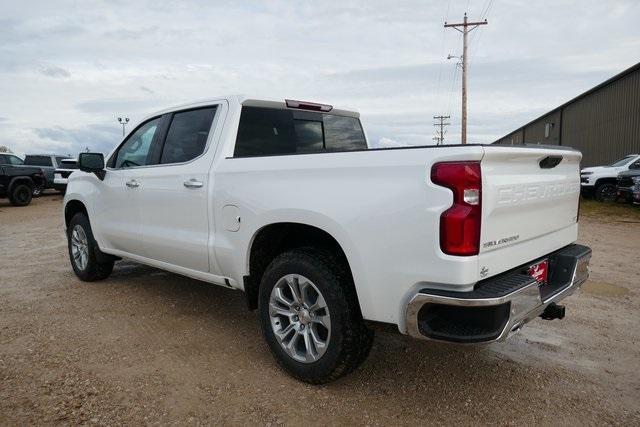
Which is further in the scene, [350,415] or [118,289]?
[118,289]

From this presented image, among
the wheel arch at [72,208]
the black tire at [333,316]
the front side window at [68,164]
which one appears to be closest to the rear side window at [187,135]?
the black tire at [333,316]

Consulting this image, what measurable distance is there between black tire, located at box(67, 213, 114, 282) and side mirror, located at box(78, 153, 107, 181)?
0.79 metres

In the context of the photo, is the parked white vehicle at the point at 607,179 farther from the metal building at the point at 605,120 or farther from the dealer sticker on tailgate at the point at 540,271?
the dealer sticker on tailgate at the point at 540,271

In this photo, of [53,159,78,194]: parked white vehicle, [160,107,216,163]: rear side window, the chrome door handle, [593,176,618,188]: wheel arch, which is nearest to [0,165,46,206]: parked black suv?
[53,159,78,194]: parked white vehicle

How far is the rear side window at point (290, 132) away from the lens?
148 inches

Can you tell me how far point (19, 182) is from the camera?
16984 millimetres

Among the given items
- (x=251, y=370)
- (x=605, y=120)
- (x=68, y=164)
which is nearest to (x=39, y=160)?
(x=68, y=164)

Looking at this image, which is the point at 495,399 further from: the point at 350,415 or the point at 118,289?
the point at 118,289

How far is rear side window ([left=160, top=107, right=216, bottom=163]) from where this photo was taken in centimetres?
388

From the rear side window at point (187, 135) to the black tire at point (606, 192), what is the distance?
14.6 metres

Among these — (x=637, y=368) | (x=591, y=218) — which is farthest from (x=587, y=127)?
(x=637, y=368)

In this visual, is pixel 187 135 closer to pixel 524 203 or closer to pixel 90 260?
pixel 90 260

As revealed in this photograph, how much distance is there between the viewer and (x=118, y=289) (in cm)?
526

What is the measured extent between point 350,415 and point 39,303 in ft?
11.9
